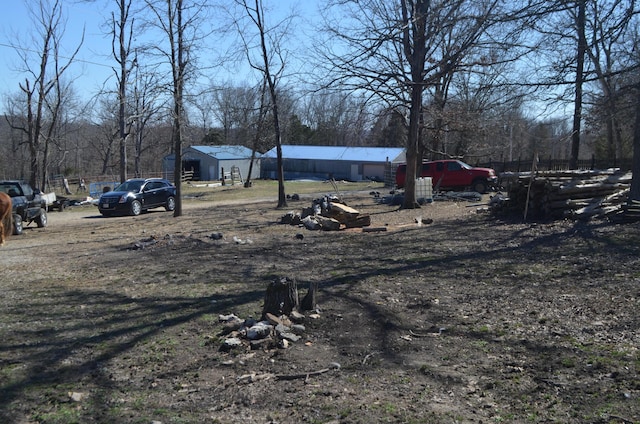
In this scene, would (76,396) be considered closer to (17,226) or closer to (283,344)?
(283,344)

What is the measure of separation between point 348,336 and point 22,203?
16950 millimetres

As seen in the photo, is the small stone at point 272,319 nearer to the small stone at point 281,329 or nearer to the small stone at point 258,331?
the small stone at point 281,329

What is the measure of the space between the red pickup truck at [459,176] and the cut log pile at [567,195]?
48.6 feet

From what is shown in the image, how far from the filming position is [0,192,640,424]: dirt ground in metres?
4.61

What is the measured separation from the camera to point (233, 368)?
216 inches

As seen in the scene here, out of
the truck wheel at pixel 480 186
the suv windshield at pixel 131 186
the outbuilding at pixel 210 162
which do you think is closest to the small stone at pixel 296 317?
the suv windshield at pixel 131 186

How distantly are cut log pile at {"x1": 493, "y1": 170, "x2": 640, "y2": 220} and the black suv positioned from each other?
15.9m

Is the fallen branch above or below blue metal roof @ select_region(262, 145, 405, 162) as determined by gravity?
below

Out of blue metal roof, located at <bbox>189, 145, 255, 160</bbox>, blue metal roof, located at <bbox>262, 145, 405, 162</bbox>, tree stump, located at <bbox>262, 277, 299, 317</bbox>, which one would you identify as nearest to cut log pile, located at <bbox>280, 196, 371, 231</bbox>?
tree stump, located at <bbox>262, 277, 299, 317</bbox>

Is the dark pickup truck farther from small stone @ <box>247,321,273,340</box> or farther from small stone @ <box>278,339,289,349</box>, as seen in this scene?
small stone @ <box>278,339,289,349</box>

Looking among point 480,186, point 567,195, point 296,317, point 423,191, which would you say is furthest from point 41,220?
point 480,186

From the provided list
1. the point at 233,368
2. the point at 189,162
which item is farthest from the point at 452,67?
the point at 189,162

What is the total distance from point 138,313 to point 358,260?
4.72 metres

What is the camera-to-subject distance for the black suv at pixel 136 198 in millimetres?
26062
